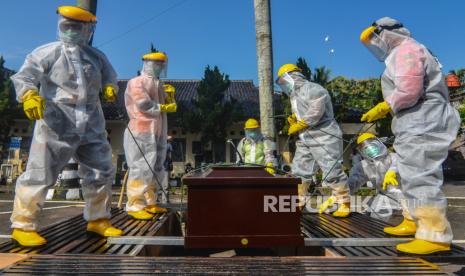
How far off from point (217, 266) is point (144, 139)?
226 cm

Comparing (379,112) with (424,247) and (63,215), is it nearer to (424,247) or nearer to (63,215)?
(424,247)

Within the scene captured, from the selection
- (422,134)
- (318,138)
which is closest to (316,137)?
(318,138)

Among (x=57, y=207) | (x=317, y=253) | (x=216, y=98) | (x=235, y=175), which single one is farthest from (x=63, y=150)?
(x=216, y=98)

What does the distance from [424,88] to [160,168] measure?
2.88 metres

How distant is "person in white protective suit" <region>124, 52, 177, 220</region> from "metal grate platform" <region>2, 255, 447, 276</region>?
1.58 metres

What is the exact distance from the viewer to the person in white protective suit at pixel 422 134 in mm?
2383

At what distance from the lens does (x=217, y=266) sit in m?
2.01

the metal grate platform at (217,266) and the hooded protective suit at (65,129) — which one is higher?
the hooded protective suit at (65,129)

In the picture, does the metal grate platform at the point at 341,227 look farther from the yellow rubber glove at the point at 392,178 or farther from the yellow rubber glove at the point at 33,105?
the yellow rubber glove at the point at 33,105

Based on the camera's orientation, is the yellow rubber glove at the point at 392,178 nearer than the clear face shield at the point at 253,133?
Yes

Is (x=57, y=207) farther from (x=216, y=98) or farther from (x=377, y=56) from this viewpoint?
(x=216, y=98)

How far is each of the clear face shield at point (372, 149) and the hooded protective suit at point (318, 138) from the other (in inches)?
22.3

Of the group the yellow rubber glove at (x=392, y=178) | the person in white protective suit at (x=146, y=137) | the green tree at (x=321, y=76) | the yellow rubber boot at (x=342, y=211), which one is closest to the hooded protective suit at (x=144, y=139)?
the person in white protective suit at (x=146, y=137)

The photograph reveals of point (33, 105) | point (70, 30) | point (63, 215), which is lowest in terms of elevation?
point (63, 215)
